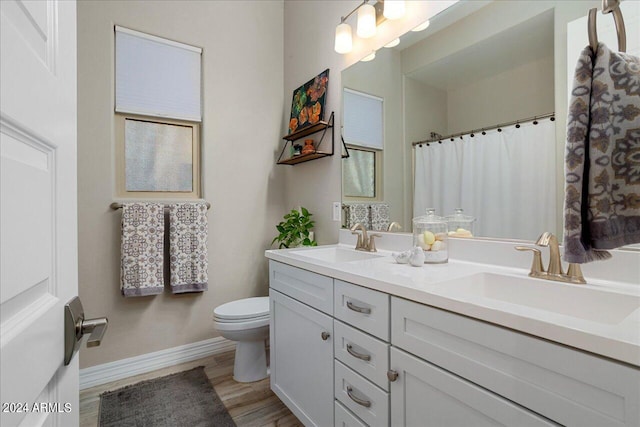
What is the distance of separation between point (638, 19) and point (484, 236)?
2.72 ft

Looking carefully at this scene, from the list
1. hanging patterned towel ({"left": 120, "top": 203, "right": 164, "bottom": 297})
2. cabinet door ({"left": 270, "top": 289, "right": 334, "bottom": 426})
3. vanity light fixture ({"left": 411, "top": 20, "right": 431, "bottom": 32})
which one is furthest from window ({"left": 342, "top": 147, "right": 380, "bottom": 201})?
hanging patterned towel ({"left": 120, "top": 203, "right": 164, "bottom": 297})

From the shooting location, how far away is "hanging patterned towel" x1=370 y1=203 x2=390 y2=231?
1794mm

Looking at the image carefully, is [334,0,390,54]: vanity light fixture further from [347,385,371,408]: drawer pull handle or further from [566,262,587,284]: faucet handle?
[347,385,371,408]: drawer pull handle

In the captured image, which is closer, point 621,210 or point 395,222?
point 621,210

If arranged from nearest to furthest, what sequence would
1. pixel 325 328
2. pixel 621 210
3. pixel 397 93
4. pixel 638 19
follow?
1. pixel 621 210
2. pixel 638 19
3. pixel 325 328
4. pixel 397 93

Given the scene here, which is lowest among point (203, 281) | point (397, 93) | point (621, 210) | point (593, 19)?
point (203, 281)

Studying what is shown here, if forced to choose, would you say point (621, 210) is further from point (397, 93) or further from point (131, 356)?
point (131, 356)

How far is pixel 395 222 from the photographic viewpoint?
1.74m

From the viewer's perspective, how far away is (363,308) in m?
1.10

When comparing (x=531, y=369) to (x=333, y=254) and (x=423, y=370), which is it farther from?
(x=333, y=254)

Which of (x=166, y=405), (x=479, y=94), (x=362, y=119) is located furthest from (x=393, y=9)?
(x=166, y=405)

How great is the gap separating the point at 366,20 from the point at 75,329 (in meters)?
1.95

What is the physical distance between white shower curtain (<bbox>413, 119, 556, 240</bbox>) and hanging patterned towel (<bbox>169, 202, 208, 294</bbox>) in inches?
60.8

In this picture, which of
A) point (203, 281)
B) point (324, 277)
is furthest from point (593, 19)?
point (203, 281)
